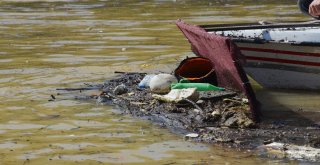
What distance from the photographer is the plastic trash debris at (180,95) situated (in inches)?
405

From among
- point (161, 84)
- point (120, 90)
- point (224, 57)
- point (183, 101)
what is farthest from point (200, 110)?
point (120, 90)

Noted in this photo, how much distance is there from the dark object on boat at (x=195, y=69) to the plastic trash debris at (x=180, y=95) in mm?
1114

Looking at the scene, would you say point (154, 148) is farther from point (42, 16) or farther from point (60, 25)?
point (42, 16)

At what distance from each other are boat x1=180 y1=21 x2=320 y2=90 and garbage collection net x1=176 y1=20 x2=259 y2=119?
27 cm

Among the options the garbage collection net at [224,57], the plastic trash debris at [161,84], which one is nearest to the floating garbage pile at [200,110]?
the plastic trash debris at [161,84]

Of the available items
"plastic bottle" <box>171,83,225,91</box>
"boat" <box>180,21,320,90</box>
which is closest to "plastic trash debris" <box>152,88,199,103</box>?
"plastic bottle" <box>171,83,225,91</box>

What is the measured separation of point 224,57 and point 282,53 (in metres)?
1.44

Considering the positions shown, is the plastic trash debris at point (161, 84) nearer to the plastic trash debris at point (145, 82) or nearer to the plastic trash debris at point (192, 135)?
the plastic trash debris at point (145, 82)

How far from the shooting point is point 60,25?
74.5 feet

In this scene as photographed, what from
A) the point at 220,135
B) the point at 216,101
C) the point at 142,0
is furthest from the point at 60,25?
the point at 220,135

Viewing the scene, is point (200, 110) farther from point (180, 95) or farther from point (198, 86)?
point (198, 86)

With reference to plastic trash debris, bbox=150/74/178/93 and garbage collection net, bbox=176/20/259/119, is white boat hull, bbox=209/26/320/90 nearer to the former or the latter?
garbage collection net, bbox=176/20/259/119

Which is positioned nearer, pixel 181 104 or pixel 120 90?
pixel 181 104

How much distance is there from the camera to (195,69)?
11984 millimetres
